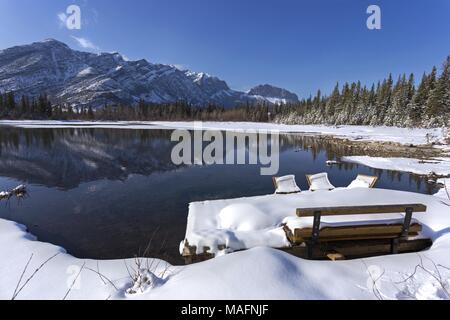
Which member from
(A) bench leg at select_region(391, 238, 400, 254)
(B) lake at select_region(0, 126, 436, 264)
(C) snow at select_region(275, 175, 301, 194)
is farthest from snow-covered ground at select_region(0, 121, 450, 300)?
(C) snow at select_region(275, 175, 301, 194)

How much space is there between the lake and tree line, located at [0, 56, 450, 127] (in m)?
42.3

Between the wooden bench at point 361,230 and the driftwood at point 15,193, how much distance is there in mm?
12376

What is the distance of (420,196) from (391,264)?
4.88 meters

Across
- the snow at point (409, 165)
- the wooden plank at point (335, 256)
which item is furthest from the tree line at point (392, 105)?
the wooden plank at point (335, 256)

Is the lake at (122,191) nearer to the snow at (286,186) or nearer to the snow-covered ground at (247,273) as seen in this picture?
the snow-covered ground at (247,273)

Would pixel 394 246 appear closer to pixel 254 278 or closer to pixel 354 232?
pixel 354 232

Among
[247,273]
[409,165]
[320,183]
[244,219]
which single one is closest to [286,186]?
[320,183]

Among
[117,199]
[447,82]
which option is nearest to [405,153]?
[117,199]

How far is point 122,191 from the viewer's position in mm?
12156

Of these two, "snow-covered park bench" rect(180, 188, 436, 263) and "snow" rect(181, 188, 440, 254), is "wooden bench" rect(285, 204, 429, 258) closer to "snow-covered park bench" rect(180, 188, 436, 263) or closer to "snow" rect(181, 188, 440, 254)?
"snow-covered park bench" rect(180, 188, 436, 263)

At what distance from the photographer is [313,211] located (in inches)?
202

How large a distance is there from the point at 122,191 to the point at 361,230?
1070cm

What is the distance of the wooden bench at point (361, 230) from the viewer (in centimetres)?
523
